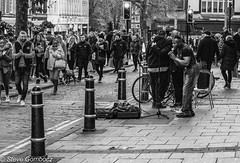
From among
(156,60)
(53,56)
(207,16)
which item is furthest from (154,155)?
(207,16)

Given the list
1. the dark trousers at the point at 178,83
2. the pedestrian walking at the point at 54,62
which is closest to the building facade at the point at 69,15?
the pedestrian walking at the point at 54,62

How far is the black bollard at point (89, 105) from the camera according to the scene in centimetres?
1262

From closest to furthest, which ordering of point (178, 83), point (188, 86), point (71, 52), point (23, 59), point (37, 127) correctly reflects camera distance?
point (37, 127) < point (188, 86) < point (178, 83) < point (23, 59) < point (71, 52)

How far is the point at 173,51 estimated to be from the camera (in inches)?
633

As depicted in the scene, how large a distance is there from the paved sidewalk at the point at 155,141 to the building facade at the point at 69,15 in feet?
200

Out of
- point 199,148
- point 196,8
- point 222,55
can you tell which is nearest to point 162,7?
point 196,8

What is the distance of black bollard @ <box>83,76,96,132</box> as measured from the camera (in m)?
12.6

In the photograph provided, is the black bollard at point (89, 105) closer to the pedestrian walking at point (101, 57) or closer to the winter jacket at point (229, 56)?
the winter jacket at point (229, 56)

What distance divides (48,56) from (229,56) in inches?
227

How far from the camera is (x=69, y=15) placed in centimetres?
8831

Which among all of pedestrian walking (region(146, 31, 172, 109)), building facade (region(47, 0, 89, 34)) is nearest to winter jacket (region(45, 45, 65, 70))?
pedestrian walking (region(146, 31, 172, 109))

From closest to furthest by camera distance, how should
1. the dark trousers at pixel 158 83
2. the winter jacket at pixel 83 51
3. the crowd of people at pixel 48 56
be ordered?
the dark trousers at pixel 158 83
the crowd of people at pixel 48 56
the winter jacket at pixel 83 51

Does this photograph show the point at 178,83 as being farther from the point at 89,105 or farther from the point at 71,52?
the point at 71,52

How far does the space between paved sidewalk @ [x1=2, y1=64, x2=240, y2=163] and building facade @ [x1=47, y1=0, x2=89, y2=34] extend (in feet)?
200
